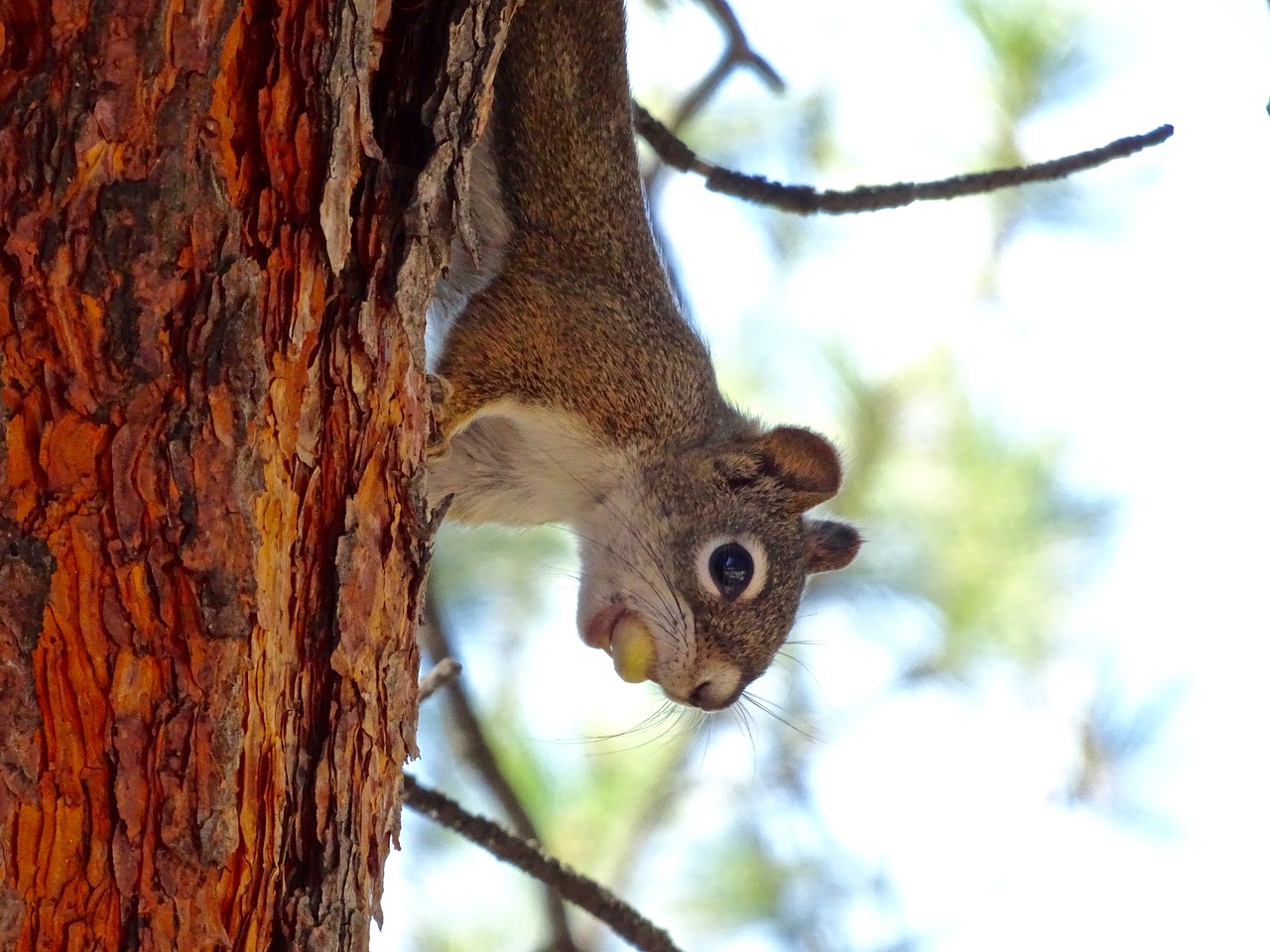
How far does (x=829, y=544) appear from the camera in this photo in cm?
278

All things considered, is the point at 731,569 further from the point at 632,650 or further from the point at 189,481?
the point at 189,481

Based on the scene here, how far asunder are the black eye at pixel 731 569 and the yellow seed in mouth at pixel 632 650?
0.19 m

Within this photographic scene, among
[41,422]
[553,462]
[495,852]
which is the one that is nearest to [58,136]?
[41,422]

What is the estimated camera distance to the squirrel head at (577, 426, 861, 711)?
231 centimetres

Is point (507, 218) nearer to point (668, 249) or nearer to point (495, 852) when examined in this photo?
point (668, 249)

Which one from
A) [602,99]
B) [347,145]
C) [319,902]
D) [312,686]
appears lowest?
[319,902]

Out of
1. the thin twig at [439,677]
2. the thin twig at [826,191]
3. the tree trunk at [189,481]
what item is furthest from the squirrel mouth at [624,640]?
the tree trunk at [189,481]

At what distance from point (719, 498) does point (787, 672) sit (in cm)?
91

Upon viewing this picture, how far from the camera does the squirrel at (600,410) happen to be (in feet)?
7.57

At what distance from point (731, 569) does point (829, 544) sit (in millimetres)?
408

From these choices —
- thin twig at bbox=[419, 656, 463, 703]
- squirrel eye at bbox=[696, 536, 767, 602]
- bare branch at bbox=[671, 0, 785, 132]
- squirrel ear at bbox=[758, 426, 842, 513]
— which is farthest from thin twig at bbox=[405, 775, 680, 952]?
bare branch at bbox=[671, 0, 785, 132]

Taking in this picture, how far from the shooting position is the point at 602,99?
97.3 inches

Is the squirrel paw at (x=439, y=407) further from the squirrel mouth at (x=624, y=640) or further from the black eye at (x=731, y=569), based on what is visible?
the black eye at (x=731, y=569)

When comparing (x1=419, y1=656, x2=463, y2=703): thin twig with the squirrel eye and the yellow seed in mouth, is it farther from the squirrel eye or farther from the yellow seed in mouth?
the squirrel eye
